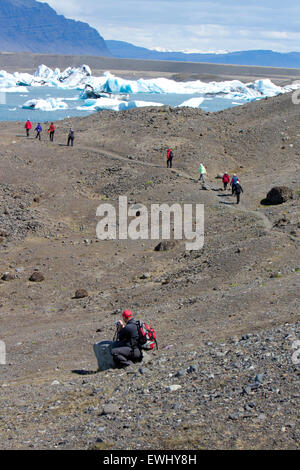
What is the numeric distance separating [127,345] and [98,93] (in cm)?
7120

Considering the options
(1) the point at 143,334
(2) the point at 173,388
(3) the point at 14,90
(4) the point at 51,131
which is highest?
(3) the point at 14,90

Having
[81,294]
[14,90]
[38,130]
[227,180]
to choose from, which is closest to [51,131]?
[38,130]

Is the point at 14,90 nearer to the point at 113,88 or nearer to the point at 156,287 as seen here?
the point at 113,88

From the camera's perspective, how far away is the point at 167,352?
456 inches

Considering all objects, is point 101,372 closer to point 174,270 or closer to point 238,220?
point 174,270

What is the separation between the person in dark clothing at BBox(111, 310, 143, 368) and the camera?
34.4 feet

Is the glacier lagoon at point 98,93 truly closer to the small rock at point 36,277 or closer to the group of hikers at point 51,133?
the group of hikers at point 51,133

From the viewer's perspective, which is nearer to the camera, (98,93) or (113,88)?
(98,93)

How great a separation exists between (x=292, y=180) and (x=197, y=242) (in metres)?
8.64

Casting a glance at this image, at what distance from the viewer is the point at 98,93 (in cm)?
7850

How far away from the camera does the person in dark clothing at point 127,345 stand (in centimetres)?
1049

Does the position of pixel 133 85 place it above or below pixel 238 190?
above

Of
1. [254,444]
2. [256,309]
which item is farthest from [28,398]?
[256,309]

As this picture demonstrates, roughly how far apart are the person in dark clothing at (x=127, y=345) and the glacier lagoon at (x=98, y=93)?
49.5 metres
